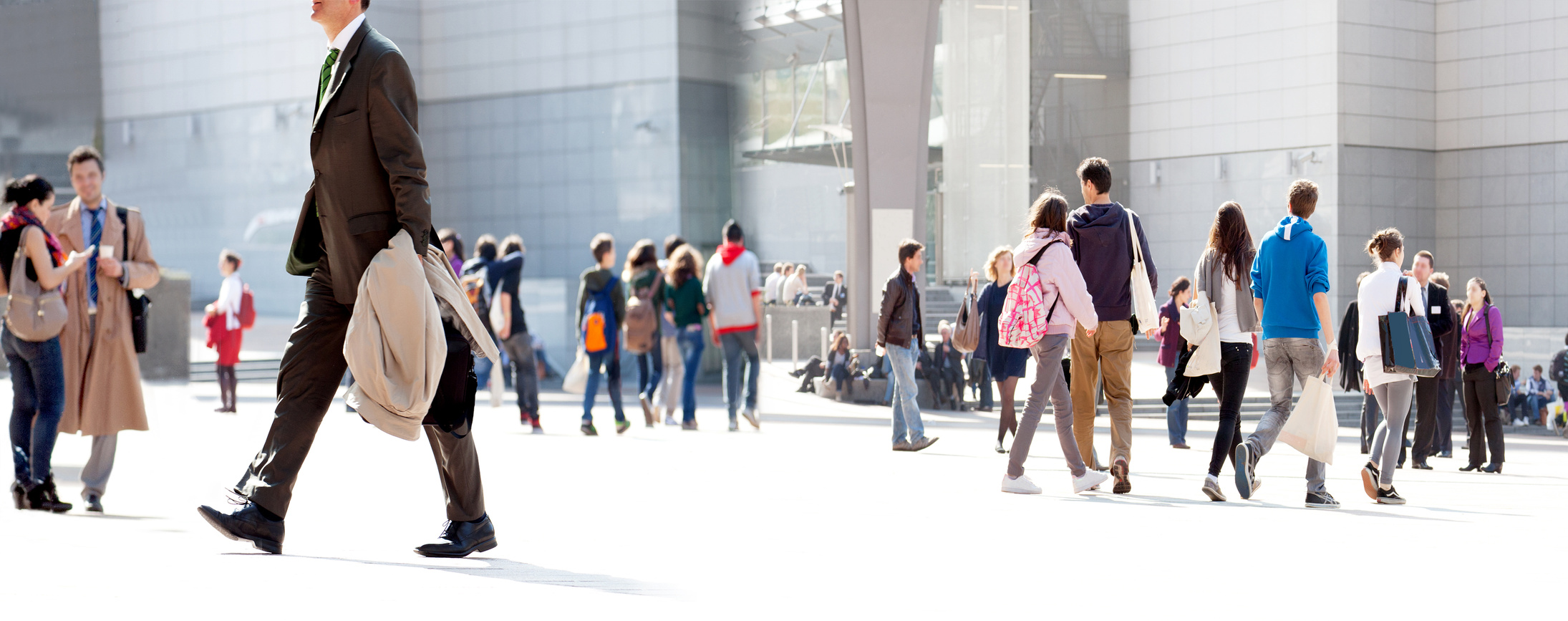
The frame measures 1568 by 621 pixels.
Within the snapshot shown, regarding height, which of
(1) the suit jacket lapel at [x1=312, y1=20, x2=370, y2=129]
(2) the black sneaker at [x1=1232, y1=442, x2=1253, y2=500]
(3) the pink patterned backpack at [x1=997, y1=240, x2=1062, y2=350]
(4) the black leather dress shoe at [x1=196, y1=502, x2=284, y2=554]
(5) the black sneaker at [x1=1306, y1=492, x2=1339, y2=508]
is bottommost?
(5) the black sneaker at [x1=1306, y1=492, x2=1339, y2=508]

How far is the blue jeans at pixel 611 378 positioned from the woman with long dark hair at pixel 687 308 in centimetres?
60

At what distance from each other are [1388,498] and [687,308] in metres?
6.18

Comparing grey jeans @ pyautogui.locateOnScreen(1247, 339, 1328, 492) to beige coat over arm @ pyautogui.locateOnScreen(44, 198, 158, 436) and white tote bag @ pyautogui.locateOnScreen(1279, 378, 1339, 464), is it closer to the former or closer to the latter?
white tote bag @ pyautogui.locateOnScreen(1279, 378, 1339, 464)

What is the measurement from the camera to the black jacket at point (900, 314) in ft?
32.2

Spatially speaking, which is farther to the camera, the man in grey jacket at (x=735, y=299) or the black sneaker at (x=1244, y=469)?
the man in grey jacket at (x=735, y=299)

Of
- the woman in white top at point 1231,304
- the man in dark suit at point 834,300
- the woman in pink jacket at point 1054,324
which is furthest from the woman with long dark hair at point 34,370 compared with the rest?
the man in dark suit at point 834,300

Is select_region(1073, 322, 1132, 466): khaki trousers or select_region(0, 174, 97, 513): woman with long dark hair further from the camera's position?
select_region(1073, 322, 1132, 466): khaki trousers

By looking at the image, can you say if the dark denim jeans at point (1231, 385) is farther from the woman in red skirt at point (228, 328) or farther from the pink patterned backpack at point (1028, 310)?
the woman in red skirt at point (228, 328)

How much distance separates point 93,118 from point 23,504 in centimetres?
490

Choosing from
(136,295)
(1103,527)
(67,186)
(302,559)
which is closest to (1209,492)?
(1103,527)

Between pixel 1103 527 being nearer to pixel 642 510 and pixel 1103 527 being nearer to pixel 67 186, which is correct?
pixel 642 510

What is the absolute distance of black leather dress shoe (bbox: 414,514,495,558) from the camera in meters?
4.59

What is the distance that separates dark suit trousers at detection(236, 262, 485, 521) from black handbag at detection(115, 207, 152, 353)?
2098mm

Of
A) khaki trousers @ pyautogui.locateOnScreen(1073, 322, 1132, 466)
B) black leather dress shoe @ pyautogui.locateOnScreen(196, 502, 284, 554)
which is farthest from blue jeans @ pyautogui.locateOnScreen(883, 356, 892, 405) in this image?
black leather dress shoe @ pyautogui.locateOnScreen(196, 502, 284, 554)
